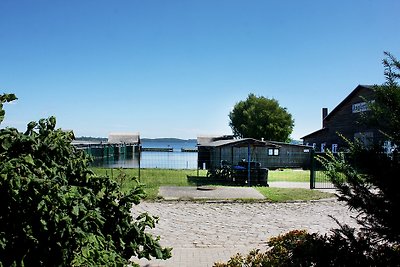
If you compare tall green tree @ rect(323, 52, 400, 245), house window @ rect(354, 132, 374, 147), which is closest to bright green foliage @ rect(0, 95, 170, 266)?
tall green tree @ rect(323, 52, 400, 245)

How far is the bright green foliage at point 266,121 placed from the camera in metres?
65.1

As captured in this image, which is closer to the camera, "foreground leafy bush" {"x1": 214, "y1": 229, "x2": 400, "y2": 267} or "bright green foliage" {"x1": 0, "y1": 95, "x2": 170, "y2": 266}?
"foreground leafy bush" {"x1": 214, "y1": 229, "x2": 400, "y2": 267}

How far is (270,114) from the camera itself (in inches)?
2598

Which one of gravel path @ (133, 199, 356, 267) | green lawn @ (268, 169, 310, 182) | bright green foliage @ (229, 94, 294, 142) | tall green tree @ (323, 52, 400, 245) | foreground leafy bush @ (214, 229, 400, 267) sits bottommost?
gravel path @ (133, 199, 356, 267)

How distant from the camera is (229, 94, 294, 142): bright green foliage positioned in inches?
2562

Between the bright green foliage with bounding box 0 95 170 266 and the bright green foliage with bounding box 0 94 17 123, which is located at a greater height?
the bright green foliage with bounding box 0 94 17 123

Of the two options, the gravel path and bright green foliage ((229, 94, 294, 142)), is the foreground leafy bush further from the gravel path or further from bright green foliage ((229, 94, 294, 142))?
bright green foliage ((229, 94, 294, 142))

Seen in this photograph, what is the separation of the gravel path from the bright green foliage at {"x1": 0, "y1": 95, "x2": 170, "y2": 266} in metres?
3.35

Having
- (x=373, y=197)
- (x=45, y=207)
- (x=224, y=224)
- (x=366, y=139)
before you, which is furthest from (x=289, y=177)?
(x=45, y=207)

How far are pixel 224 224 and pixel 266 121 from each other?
56674 mm

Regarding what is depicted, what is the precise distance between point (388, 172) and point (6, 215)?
9.24 ft

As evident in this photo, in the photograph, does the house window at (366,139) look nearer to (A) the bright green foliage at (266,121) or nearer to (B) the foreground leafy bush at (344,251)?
(B) the foreground leafy bush at (344,251)

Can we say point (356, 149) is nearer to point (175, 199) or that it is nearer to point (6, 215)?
point (6, 215)

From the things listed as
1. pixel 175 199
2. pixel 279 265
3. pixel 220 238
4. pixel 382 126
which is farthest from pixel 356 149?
pixel 175 199
